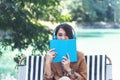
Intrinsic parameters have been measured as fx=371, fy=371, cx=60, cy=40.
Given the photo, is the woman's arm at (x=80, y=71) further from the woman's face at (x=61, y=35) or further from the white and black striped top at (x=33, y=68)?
the white and black striped top at (x=33, y=68)

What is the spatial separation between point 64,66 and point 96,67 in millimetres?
517

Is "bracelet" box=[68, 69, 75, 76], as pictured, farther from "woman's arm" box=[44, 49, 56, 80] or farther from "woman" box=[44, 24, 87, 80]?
"woman's arm" box=[44, 49, 56, 80]

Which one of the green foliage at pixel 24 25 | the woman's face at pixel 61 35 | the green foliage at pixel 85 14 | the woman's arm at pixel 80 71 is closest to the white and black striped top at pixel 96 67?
the woman's arm at pixel 80 71

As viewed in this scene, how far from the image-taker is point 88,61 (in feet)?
11.8

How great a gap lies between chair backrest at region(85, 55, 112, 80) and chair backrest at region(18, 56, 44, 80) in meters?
0.46

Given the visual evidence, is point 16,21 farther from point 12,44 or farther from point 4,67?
point 4,67

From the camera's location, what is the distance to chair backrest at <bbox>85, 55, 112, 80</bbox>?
358cm

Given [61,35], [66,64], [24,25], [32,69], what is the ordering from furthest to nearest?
[24,25] < [32,69] < [61,35] < [66,64]

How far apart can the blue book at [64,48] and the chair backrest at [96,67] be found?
31cm

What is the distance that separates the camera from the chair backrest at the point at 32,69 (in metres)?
3.54

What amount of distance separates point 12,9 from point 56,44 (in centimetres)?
222

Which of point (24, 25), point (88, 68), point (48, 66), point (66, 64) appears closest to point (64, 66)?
point (66, 64)

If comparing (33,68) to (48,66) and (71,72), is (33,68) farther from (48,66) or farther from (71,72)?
(71,72)

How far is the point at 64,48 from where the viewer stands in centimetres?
332
